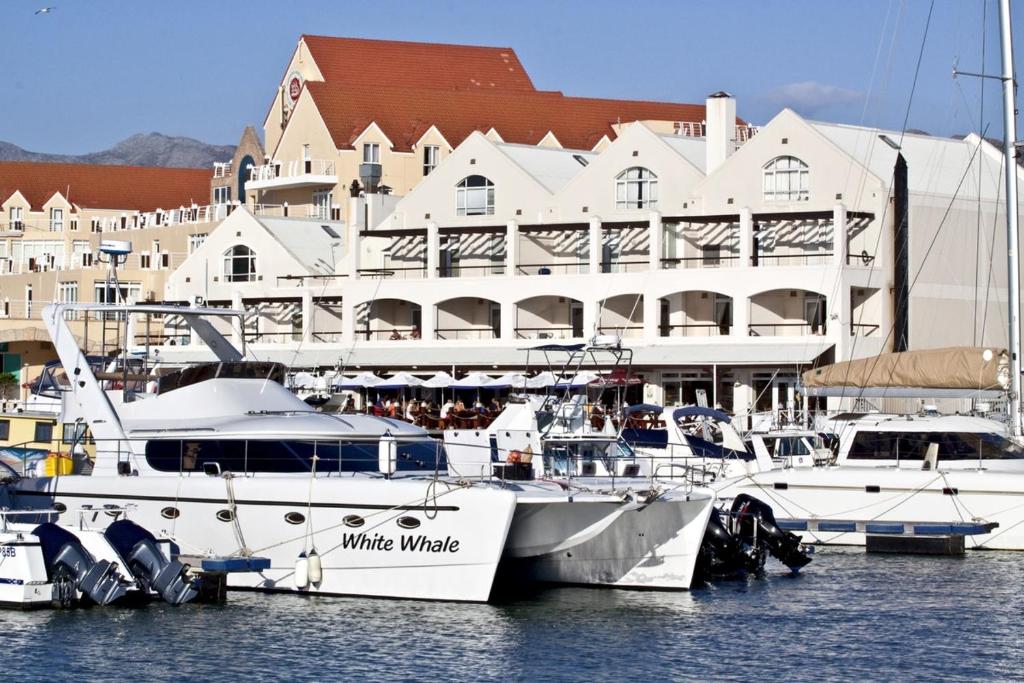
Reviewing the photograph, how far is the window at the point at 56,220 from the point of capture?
4011 inches

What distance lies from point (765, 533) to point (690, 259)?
1290 inches

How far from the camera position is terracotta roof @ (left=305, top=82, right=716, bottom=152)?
83375 millimetres

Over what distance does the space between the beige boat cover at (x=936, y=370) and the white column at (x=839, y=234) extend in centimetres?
2055

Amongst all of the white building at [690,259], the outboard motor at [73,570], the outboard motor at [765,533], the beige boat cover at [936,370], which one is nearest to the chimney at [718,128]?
the white building at [690,259]

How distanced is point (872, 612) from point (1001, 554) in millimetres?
7636

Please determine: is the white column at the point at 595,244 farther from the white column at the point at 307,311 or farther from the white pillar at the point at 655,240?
the white column at the point at 307,311

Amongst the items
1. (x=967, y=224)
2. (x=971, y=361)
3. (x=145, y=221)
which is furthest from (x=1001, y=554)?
(x=145, y=221)

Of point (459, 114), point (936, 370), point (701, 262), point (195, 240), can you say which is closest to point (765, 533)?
point (936, 370)

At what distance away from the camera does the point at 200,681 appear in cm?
2123

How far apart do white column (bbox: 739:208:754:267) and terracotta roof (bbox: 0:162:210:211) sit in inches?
2065

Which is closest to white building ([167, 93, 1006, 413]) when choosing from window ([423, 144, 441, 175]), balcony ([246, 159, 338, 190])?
window ([423, 144, 441, 175])

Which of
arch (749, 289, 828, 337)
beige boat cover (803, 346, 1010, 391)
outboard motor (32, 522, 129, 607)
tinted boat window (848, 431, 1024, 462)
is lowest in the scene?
outboard motor (32, 522, 129, 607)

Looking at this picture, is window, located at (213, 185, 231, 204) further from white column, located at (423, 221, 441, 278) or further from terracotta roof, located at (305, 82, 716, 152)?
white column, located at (423, 221, 441, 278)

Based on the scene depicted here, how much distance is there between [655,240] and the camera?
63.8 m
